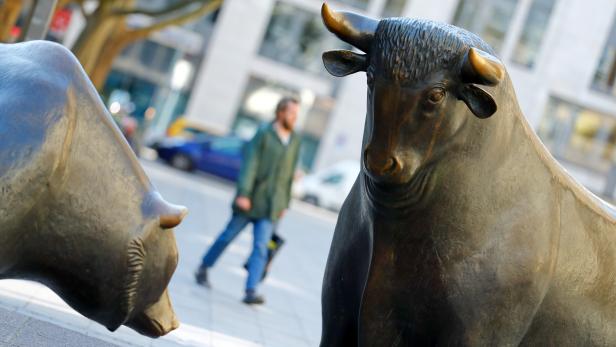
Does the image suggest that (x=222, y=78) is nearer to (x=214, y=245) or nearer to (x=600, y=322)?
(x=214, y=245)

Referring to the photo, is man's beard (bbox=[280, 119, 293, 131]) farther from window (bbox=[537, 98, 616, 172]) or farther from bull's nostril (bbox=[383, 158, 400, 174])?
window (bbox=[537, 98, 616, 172])

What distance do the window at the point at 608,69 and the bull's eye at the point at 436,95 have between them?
40.7m

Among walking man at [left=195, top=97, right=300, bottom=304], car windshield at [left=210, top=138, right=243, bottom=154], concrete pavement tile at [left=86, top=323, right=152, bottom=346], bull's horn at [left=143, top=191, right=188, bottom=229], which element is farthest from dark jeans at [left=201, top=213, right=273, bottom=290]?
car windshield at [left=210, top=138, right=243, bottom=154]

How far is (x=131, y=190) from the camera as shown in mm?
3588

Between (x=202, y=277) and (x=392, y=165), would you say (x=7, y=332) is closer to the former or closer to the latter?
(x=392, y=165)

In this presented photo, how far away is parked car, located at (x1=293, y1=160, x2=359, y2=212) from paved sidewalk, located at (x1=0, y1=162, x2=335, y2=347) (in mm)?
14358

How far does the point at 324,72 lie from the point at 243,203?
32197 millimetres

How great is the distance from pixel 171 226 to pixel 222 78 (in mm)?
37914

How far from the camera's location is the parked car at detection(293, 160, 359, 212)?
3266 cm

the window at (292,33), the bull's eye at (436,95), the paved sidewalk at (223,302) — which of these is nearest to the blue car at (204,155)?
the paved sidewalk at (223,302)

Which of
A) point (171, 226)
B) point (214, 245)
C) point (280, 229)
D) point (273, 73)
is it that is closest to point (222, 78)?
point (273, 73)

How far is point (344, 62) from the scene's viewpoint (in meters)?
3.42

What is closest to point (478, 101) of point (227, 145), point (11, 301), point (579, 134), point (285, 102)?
point (11, 301)

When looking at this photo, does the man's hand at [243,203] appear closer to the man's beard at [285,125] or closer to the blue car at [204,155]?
the man's beard at [285,125]
